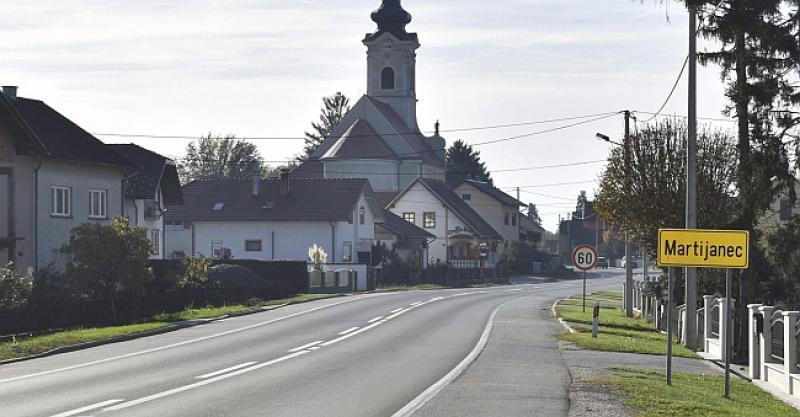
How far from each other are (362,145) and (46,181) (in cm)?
6717

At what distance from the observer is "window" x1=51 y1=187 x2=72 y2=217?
48094mm

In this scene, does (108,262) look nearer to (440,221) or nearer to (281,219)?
(281,219)

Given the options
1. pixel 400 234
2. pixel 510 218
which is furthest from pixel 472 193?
pixel 400 234

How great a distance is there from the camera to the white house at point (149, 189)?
58.3 metres

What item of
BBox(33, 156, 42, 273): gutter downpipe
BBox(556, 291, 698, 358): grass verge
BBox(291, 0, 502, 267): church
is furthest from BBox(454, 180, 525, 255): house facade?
BBox(33, 156, 42, 273): gutter downpipe

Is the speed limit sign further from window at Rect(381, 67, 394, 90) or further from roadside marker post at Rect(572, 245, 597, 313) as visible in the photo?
window at Rect(381, 67, 394, 90)

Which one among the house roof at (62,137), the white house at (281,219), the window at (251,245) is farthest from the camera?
the window at (251,245)

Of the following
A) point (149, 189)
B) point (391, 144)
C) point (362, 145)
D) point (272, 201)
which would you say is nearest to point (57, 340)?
point (149, 189)

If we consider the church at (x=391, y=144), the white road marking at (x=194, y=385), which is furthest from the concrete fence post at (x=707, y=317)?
the church at (x=391, y=144)

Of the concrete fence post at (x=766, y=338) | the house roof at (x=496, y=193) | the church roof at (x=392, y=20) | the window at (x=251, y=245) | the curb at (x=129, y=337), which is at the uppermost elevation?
the church roof at (x=392, y=20)

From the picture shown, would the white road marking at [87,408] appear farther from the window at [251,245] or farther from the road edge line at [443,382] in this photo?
the window at [251,245]

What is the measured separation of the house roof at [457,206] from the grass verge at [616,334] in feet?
163

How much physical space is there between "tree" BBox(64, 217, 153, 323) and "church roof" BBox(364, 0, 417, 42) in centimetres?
7821

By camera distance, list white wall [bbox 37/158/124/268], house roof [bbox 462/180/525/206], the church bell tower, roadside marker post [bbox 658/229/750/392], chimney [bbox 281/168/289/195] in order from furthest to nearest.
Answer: house roof [bbox 462/180/525/206] → the church bell tower → chimney [bbox 281/168/289/195] → white wall [bbox 37/158/124/268] → roadside marker post [bbox 658/229/750/392]
